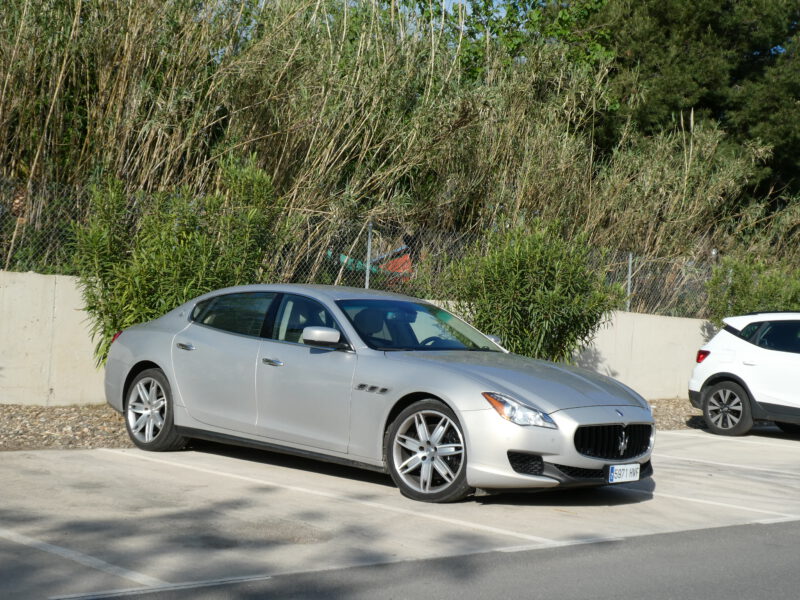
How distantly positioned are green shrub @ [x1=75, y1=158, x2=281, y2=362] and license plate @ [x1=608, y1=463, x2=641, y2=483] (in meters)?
5.30

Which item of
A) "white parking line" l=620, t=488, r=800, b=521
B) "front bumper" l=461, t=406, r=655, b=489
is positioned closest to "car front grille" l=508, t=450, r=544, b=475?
"front bumper" l=461, t=406, r=655, b=489

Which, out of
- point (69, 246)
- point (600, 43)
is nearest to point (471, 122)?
point (69, 246)

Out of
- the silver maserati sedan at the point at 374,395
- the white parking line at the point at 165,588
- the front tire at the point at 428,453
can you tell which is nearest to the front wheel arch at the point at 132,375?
the silver maserati sedan at the point at 374,395

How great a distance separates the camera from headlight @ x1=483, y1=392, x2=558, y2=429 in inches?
283

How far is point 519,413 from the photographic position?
7.22 m

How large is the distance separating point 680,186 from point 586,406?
14.2m

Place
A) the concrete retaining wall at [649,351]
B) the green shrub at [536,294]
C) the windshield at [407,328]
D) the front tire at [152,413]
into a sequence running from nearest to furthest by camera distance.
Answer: the windshield at [407,328], the front tire at [152,413], the green shrub at [536,294], the concrete retaining wall at [649,351]

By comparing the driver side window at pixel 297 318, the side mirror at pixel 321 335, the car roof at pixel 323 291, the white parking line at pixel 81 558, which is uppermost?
the car roof at pixel 323 291

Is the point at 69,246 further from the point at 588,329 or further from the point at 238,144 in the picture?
the point at 588,329

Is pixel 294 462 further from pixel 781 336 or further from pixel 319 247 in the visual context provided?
pixel 781 336

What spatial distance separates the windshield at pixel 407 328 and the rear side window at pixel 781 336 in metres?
5.97

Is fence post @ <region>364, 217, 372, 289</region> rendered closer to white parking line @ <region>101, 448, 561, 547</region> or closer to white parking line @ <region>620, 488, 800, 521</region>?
white parking line @ <region>101, 448, 561, 547</region>

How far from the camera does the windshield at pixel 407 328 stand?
27.2 feet

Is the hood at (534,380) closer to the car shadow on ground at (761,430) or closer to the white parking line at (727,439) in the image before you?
the white parking line at (727,439)
